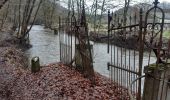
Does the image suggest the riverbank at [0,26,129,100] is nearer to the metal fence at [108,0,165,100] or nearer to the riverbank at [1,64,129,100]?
the riverbank at [1,64,129,100]

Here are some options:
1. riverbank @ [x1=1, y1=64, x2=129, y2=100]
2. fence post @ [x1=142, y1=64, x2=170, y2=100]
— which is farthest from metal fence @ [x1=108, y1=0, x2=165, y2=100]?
riverbank @ [x1=1, y1=64, x2=129, y2=100]

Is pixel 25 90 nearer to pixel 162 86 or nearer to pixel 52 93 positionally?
pixel 52 93

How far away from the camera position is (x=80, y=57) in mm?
10648

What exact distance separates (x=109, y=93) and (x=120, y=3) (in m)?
26.5

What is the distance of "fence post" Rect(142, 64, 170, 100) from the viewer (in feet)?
15.2

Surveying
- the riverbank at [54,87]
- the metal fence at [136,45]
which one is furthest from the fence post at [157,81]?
the riverbank at [54,87]

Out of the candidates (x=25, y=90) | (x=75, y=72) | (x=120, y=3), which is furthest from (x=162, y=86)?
(x=120, y=3)

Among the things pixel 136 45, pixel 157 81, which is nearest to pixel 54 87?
pixel 136 45

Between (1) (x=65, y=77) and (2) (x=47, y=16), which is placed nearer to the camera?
(1) (x=65, y=77)

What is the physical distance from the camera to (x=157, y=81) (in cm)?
470

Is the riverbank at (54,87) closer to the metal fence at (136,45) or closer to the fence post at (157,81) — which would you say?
the metal fence at (136,45)

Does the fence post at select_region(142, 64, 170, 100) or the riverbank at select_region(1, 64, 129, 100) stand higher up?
the fence post at select_region(142, 64, 170, 100)

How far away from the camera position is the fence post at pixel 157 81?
4.64 meters

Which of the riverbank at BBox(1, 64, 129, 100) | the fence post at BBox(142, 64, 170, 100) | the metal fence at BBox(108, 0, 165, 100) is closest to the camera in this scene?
the fence post at BBox(142, 64, 170, 100)
